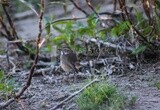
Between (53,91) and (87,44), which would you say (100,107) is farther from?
(87,44)

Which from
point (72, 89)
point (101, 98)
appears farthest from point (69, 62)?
point (101, 98)

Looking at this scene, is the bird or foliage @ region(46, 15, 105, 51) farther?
foliage @ region(46, 15, 105, 51)

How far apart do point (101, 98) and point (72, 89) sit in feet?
1.28

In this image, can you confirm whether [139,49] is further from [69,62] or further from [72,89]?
[72,89]

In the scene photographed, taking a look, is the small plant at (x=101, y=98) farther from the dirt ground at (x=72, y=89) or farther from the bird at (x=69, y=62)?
the bird at (x=69, y=62)

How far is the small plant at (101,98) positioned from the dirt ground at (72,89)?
7 cm

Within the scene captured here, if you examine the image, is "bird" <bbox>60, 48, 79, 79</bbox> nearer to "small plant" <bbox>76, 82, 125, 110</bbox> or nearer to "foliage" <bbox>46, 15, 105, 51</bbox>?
"foliage" <bbox>46, 15, 105, 51</bbox>

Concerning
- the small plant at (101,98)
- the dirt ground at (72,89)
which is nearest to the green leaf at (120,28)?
the dirt ground at (72,89)

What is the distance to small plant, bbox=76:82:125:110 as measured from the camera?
2.60 meters

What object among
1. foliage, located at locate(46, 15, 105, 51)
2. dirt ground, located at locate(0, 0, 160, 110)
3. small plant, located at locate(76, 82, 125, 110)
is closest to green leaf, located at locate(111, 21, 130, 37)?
foliage, located at locate(46, 15, 105, 51)

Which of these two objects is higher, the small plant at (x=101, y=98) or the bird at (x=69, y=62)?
the bird at (x=69, y=62)

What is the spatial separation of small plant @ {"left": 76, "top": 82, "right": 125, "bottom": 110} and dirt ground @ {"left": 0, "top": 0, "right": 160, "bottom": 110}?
0.24 feet

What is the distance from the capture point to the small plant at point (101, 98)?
2602 millimetres

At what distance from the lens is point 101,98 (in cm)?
266
